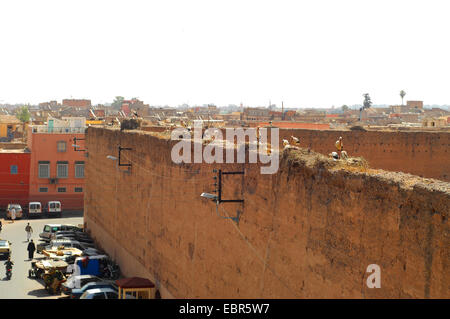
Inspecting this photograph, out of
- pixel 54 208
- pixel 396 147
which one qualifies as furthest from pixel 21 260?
pixel 396 147

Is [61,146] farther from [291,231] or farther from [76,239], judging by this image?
[291,231]

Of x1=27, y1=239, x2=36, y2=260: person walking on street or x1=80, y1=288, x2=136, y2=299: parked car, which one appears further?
x1=27, y1=239, x2=36, y2=260: person walking on street

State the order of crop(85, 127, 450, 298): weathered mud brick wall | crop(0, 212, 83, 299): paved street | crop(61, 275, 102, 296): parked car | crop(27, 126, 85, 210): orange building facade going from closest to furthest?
crop(85, 127, 450, 298): weathered mud brick wall
crop(61, 275, 102, 296): parked car
crop(0, 212, 83, 299): paved street
crop(27, 126, 85, 210): orange building facade

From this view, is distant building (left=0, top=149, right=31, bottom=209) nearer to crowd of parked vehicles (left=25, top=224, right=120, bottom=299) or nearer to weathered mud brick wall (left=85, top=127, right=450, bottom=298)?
crowd of parked vehicles (left=25, top=224, right=120, bottom=299)

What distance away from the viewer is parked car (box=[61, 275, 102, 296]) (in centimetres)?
1892

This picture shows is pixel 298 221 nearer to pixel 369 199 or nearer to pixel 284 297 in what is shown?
pixel 284 297

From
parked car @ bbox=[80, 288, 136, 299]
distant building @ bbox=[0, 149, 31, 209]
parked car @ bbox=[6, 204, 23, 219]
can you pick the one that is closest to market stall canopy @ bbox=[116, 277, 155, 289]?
parked car @ bbox=[80, 288, 136, 299]

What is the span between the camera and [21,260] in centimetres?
2461

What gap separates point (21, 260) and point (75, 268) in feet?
15.1

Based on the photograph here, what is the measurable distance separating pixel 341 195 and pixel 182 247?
7.08 m

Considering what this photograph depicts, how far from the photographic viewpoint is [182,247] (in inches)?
583

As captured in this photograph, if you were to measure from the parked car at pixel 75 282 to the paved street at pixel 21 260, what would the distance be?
0.33m

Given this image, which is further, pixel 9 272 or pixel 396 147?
pixel 9 272
